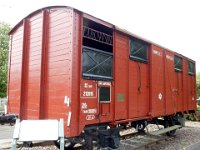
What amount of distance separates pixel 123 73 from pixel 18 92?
9.44 ft

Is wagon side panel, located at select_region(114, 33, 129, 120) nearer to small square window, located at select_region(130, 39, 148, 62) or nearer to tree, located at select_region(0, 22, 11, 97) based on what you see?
small square window, located at select_region(130, 39, 148, 62)

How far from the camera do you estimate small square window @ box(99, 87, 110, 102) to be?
248 inches

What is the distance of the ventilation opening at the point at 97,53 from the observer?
238 inches

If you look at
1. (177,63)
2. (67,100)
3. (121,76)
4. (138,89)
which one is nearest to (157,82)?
(138,89)

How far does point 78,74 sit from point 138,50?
3.17 m

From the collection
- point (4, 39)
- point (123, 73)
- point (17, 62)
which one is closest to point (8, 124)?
Answer: point (17, 62)

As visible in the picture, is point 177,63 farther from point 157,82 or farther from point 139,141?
point 139,141

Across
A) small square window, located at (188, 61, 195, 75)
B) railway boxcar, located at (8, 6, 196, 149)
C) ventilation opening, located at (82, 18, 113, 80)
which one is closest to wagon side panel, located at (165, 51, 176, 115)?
railway boxcar, located at (8, 6, 196, 149)

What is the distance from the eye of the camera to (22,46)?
6.86 metres

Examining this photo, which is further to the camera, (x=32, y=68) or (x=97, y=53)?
(x=32, y=68)

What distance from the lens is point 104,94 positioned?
6.43 meters

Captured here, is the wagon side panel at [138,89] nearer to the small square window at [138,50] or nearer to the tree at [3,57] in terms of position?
the small square window at [138,50]

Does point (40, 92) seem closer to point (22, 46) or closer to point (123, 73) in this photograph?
point (22, 46)

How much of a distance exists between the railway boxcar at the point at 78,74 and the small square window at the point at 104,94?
0.02m
